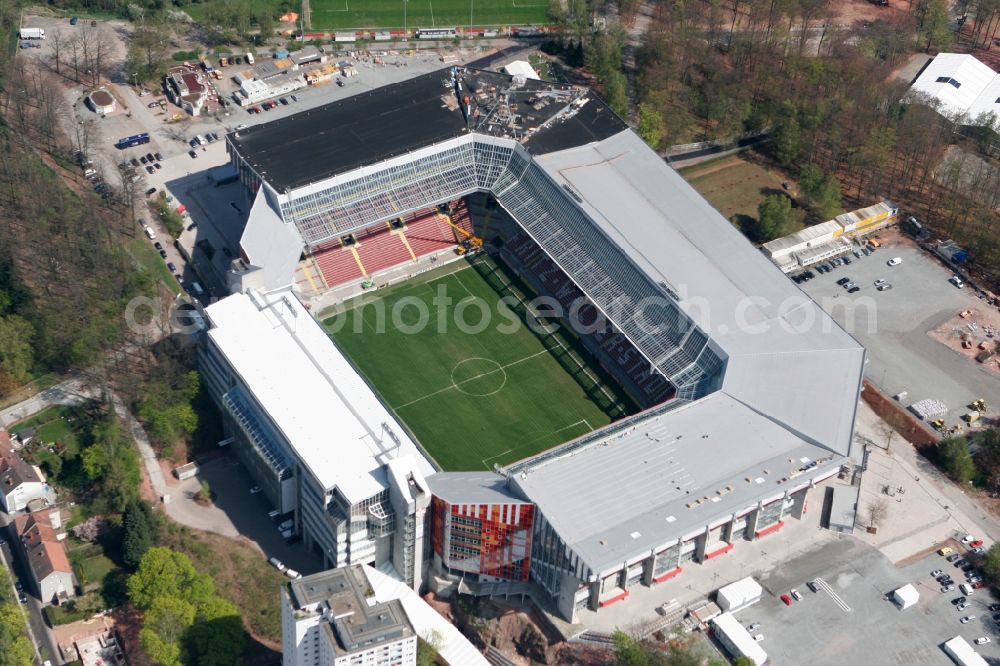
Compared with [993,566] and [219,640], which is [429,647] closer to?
[219,640]

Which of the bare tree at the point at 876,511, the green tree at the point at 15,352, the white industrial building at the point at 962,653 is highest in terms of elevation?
the green tree at the point at 15,352

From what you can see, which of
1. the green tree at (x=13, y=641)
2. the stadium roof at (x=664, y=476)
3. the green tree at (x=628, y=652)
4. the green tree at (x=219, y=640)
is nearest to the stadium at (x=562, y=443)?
the stadium roof at (x=664, y=476)

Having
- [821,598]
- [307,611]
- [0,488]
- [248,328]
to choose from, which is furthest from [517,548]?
[0,488]

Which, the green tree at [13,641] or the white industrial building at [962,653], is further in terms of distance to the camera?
the white industrial building at [962,653]

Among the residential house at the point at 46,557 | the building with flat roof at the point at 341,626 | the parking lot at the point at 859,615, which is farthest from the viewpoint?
the residential house at the point at 46,557

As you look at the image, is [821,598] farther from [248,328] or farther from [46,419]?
[46,419]

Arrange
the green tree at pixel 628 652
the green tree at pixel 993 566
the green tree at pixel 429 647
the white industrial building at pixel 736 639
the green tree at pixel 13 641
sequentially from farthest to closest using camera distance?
the green tree at pixel 993 566 → the white industrial building at pixel 736 639 → the green tree at pixel 429 647 → the green tree at pixel 628 652 → the green tree at pixel 13 641

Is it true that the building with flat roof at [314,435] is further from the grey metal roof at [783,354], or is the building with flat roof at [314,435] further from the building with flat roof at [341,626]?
the grey metal roof at [783,354]

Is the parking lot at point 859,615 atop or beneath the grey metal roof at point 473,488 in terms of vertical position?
beneath
